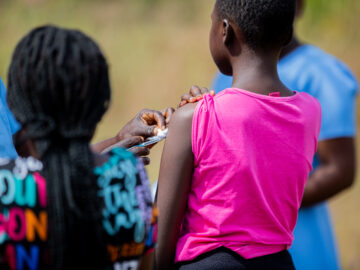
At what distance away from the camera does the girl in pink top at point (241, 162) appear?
2006 millimetres

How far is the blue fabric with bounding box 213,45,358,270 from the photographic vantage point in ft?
9.96

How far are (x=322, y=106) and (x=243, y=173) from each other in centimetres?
137

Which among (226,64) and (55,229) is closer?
(55,229)

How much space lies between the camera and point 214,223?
6.63 feet

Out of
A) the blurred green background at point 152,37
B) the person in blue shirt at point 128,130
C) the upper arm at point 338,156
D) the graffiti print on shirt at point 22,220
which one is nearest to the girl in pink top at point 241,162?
the person in blue shirt at point 128,130

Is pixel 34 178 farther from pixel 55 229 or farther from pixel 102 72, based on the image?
pixel 102 72

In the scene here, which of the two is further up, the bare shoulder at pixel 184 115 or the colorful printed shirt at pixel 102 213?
the bare shoulder at pixel 184 115

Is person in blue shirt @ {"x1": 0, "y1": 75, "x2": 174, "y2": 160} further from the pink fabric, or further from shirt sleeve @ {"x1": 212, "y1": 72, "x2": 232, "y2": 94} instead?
shirt sleeve @ {"x1": 212, "y1": 72, "x2": 232, "y2": 94}

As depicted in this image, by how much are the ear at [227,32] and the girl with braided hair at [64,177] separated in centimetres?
61

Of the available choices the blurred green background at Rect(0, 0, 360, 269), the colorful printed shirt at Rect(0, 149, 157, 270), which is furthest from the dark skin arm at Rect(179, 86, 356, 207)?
the blurred green background at Rect(0, 0, 360, 269)

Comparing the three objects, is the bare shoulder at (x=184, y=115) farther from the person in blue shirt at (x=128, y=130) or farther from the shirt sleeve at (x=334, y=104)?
the shirt sleeve at (x=334, y=104)

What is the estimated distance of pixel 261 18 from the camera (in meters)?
2.08

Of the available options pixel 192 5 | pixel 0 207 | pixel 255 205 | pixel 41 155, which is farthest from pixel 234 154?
pixel 192 5

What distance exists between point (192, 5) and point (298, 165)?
7622mm
